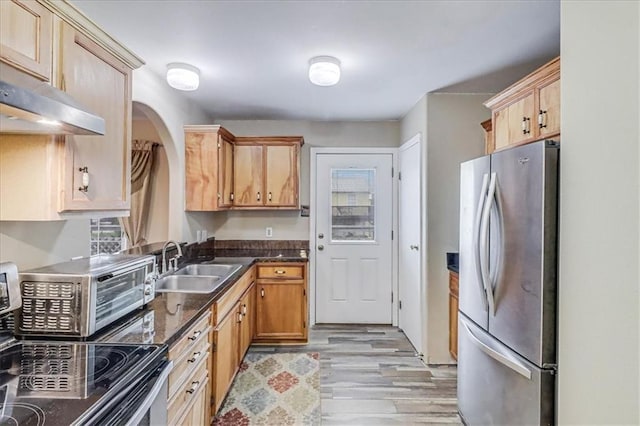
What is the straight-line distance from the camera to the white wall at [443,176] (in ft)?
10.6

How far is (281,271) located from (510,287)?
2234 mm

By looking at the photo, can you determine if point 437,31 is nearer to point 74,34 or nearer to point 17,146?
point 74,34

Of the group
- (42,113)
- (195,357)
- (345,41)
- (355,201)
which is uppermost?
(345,41)

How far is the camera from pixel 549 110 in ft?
6.48

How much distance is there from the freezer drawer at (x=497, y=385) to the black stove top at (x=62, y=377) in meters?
1.55

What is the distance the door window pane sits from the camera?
4.26 m

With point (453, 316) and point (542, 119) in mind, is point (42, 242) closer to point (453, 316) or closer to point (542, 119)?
point (542, 119)

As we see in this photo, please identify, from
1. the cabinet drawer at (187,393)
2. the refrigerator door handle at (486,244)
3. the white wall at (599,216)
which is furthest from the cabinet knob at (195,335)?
the white wall at (599,216)

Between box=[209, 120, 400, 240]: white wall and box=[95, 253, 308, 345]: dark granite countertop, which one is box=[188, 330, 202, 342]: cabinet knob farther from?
box=[209, 120, 400, 240]: white wall

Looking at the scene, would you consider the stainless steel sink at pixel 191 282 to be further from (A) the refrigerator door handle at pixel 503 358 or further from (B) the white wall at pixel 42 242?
(A) the refrigerator door handle at pixel 503 358

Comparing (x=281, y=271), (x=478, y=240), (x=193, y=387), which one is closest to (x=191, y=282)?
(x=281, y=271)

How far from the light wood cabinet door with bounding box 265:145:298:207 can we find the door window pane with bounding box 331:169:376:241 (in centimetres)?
55

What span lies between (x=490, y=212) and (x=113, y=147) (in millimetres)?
1864

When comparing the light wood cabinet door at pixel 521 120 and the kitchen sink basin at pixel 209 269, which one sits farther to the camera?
the kitchen sink basin at pixel 209 269
